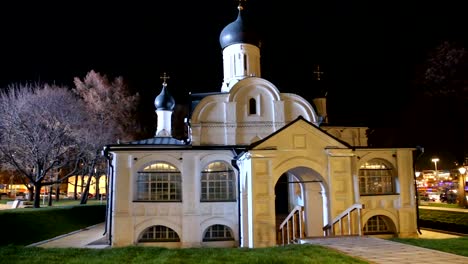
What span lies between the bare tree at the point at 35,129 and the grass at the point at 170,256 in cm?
1665

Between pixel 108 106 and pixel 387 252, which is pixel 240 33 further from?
pixel 387 252

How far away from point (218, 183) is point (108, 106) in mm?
17732

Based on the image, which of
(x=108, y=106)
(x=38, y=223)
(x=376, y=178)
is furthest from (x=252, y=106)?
(x=108, y=106)

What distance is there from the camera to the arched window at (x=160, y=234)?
18172 millimetres

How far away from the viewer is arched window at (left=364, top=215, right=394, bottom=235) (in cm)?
1900

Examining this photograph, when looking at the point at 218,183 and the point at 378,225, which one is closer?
the point at 218,183

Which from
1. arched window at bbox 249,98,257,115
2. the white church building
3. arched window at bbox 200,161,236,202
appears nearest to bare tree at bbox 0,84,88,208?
the white church building

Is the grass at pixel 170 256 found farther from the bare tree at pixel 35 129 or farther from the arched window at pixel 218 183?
the bare tree at pixel 35 129

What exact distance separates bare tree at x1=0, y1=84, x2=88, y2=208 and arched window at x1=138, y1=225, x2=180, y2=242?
1024 centimetres

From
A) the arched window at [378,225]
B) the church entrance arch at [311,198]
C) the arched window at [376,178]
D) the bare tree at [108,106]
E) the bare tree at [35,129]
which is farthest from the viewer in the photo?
the bare tree at [108,106]

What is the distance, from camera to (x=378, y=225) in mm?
19203

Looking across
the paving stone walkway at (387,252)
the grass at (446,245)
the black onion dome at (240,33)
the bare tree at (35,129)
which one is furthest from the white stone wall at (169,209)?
the bare tree at (35,129)

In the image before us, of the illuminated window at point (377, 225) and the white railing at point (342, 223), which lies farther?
the illuminated window at point (377, 225)

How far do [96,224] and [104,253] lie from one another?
61.7ft
